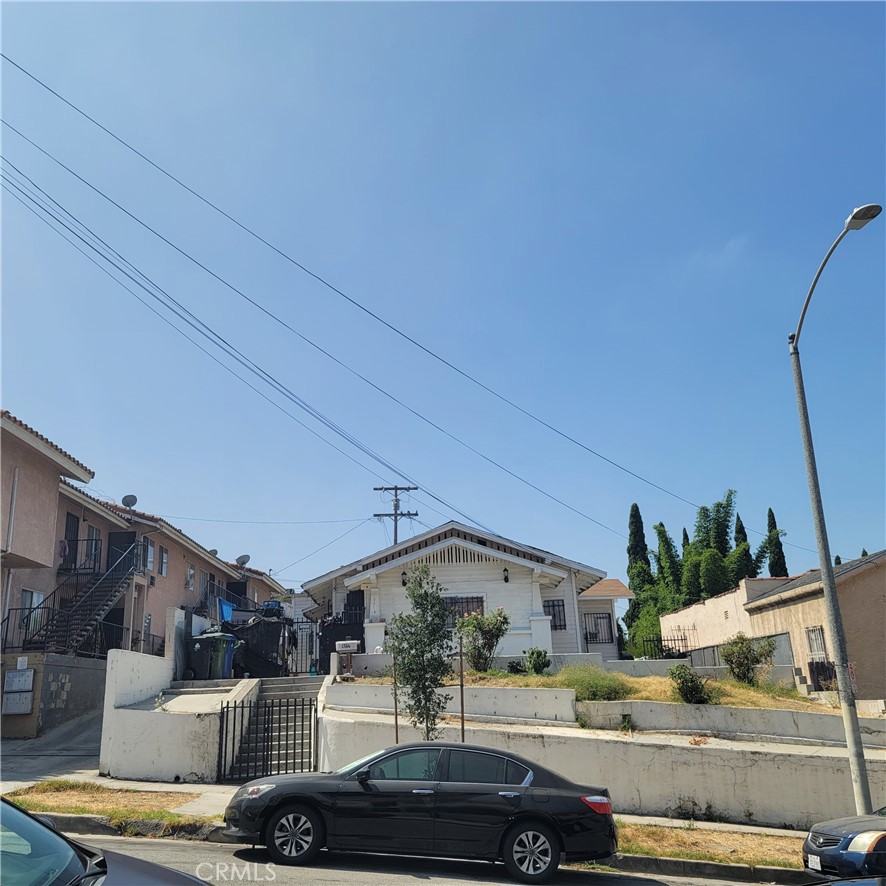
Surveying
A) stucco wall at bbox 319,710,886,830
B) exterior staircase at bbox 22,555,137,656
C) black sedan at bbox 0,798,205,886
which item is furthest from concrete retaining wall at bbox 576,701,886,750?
exterior staircase at bbox 22,555,137,656

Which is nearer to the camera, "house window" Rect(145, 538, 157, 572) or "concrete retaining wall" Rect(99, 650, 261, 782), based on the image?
"concrete retaining wall" Rect(99, 650, 261, 782)

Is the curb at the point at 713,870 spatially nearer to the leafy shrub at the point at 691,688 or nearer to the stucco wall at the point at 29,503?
the leafy shrub at the point at 691,688

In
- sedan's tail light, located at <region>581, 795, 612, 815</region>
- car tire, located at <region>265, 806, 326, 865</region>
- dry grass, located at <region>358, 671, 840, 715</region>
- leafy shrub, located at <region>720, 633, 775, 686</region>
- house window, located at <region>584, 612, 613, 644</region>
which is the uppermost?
house window, located at <region>584, 612, 613, 644</region>

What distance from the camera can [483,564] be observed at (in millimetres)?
25500

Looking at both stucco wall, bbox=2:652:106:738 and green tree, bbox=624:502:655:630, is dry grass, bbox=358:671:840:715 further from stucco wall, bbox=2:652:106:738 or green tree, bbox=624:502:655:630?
green tree, bbox=624:502:655:630

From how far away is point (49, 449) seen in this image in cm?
2281

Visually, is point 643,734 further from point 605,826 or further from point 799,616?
point 799,616

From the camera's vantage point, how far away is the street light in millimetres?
11219

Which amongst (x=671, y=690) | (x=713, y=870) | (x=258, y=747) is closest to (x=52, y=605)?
(x=258, y=747)

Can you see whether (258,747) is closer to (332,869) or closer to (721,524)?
(332,869)

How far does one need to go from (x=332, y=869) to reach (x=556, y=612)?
1816 cm

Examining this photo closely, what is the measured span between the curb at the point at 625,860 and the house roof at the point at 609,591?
75.3 feet

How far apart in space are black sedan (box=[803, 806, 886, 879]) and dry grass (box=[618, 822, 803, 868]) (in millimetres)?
760

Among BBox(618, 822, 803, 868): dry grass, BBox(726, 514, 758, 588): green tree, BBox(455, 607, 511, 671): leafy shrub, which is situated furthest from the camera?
BBox(726, 514, 758, 588): green tree
